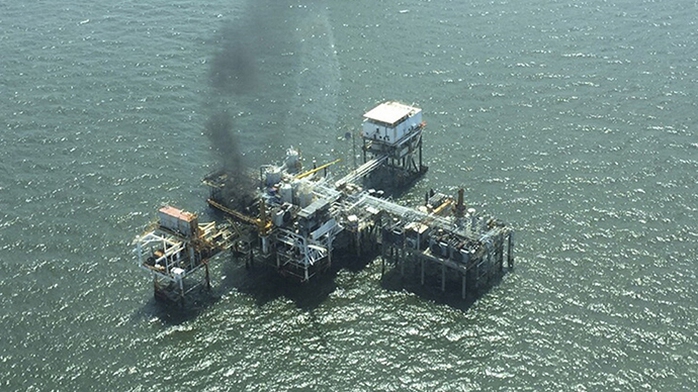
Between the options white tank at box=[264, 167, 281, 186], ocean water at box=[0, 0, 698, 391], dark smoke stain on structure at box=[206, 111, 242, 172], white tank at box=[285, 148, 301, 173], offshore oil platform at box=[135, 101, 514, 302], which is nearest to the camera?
ocean water at box=[0, 0, 698, 391]

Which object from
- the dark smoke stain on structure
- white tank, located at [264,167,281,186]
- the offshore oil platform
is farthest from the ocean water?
white tank, located at [264,167,281,186]

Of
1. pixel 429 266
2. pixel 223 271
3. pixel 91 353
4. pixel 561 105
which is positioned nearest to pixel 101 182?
pixel 223 271

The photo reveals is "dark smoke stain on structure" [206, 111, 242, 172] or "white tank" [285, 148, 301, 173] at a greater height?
"white tank" [285, 148, 301, 173]

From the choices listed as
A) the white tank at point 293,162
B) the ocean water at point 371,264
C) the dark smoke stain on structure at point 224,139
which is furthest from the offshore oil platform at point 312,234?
the dark smoke stain on structure at point 224,139

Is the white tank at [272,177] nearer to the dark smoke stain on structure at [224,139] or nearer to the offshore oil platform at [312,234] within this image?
the offshore oil platform at [312,234]

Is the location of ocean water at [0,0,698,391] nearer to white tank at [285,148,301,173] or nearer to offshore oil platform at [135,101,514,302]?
offshore oil platform at [135,101,514,302]

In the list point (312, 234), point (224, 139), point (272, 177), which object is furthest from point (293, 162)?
point (312, 234)
